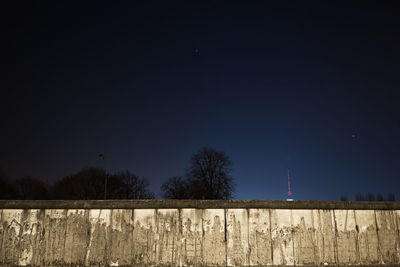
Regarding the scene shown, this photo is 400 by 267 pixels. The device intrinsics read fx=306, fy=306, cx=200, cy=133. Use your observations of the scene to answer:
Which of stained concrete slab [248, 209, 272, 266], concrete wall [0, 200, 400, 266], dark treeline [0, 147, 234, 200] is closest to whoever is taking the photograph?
concrete wall [0, 200, 400, 266]

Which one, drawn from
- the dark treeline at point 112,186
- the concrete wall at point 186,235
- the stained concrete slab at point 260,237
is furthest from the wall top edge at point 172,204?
the dark treeline at point 112,186

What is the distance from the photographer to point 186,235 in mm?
4930

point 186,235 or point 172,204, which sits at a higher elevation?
point 172,204

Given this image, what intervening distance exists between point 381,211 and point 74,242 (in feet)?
17.0

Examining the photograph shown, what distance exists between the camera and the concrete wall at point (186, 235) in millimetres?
4832

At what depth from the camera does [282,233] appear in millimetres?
5070

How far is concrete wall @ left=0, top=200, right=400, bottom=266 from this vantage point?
4832mm

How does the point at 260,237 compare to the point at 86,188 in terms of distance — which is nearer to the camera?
the point at 260,237

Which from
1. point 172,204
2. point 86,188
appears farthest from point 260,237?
point 86,188

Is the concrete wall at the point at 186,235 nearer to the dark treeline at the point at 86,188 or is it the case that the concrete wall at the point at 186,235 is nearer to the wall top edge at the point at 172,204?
the wall top edge at the point at 172,204

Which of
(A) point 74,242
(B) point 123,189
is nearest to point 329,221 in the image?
(A) point 74,242

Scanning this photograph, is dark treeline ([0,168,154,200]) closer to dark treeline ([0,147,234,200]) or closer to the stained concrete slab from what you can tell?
dark treeline ([0,147,234,200])

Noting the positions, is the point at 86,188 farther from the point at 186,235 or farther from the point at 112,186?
the point at 186,235

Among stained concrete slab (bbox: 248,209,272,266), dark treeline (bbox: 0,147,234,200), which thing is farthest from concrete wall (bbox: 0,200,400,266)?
dark treeline (bbox: 0,147,234,200)
